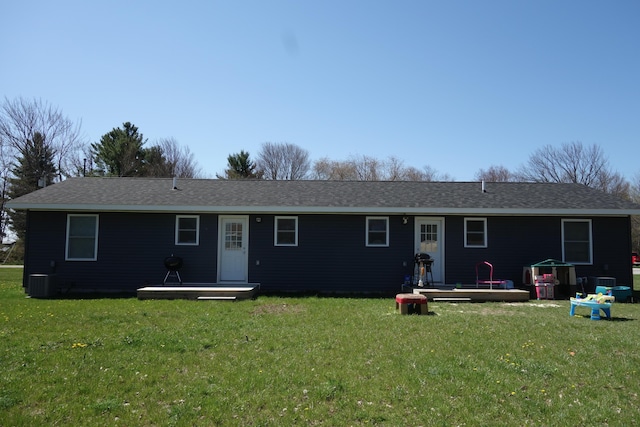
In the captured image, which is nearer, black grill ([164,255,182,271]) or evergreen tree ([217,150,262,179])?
black grill ([164,255,182,271])

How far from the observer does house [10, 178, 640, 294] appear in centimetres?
1366

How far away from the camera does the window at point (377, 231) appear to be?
45.4ft

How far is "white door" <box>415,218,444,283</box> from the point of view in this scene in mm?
13891

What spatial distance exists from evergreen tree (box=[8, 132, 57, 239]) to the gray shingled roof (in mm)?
22181

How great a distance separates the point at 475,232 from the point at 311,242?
4835 millimetres

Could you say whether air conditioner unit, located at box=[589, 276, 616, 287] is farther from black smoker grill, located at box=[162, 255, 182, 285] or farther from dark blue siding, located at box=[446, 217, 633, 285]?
black smoker grill, located at box=[162, 255, 182, 285]

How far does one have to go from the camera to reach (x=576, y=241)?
45.6ft

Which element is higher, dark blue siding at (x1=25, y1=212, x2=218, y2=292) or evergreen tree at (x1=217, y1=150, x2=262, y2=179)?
evergreen tree at (x1=217, y1=150, x2=262, y2=179)

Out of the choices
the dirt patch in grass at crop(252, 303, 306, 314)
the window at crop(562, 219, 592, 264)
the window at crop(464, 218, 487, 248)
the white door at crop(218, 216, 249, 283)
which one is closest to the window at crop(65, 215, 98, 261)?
the white door at crop(218, 216, 249, 283)

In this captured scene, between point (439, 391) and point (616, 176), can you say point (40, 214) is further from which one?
point (616, 176)

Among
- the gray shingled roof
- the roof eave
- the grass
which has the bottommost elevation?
the grass

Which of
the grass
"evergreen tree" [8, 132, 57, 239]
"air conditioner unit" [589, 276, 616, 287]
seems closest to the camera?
the grass

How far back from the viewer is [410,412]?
4.18 meters

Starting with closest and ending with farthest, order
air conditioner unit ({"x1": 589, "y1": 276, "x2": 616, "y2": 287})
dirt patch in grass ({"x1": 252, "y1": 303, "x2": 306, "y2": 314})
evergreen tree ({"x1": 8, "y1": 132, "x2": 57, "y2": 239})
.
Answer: dirt patch in grass ({"x1": 252, "y1": 303, "x2": 306, "y2": 314})
air conditioner unit ({"x1": 589, "y1": 276, "x2": 616, "y2": 287})
evergreen tree ({"x1": 8, "y1": 132, "x2": 57, "y2": 239})
